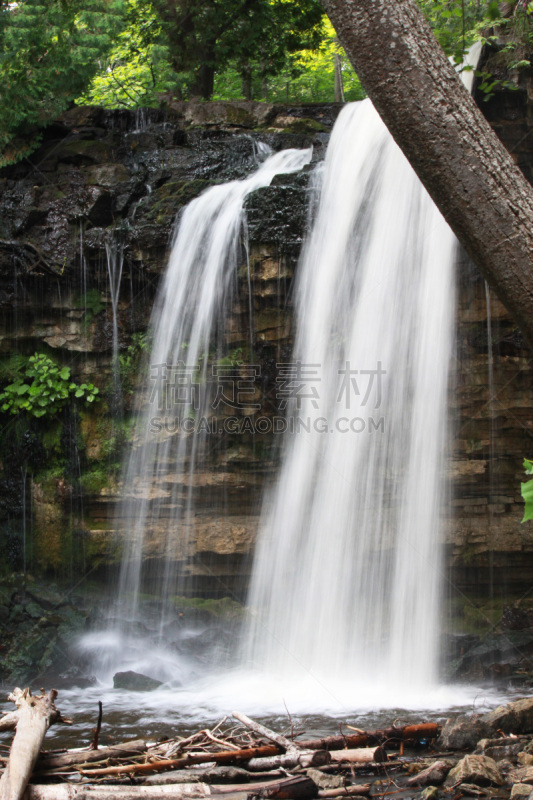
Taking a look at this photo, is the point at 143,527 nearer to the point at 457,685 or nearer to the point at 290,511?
the point at 290,511

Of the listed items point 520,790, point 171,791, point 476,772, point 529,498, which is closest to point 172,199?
point 529,498

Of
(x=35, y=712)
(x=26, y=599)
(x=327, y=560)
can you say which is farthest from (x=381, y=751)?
(x=26, y=599)

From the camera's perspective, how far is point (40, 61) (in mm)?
8922

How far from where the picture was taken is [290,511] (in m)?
7.21

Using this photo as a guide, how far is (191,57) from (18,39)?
439cm

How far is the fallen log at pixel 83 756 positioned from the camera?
Result: 344 cm

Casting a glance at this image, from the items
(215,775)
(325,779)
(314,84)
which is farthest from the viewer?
(314,84)

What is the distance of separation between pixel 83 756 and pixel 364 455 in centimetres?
412

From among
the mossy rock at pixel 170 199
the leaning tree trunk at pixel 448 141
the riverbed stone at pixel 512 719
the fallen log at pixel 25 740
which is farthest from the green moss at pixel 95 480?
the leaning tree trunk at pixel 448 141

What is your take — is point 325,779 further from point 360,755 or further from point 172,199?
point 172,199

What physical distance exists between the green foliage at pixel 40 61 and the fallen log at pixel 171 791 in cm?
813

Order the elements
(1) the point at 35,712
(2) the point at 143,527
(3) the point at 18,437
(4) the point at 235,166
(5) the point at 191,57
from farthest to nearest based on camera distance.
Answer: (5) the point at 191,57 < (4) the point at 235,166 < (3) the point at 18,437 < (2) the point at 143,527 < (1) the point at 35,712

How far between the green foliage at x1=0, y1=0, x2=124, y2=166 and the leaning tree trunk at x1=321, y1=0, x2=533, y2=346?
6.06 meters

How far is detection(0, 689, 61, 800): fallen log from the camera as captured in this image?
120 inches
